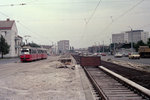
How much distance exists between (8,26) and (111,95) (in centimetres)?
7943

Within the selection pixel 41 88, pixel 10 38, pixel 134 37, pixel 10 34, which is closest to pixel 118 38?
pixel 134 37

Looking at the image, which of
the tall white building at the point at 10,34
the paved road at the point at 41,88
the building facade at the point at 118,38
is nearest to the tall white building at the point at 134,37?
the building facade at the point at 118,38

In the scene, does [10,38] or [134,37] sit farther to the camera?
[134,37]

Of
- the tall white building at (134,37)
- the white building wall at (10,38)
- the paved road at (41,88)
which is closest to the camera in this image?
the paved road at (41,88)

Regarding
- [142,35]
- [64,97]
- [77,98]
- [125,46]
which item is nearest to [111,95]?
[77,98]

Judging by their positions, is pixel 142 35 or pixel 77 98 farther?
pixel 142 35

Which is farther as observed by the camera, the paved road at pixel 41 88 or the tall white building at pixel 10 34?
the tall white building at pixel 10 34

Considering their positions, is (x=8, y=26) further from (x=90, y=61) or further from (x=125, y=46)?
(x=90, y=61)

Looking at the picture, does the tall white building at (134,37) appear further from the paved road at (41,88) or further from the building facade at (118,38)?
the paved road at (41,88)

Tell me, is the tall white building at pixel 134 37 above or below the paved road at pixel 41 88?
above

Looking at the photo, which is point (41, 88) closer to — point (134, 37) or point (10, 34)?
point (10, 34)

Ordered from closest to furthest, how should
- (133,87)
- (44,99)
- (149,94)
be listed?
(149,94) → (44,99) → (133,87)

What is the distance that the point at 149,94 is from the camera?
830cm

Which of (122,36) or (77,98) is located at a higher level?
(122,36)
